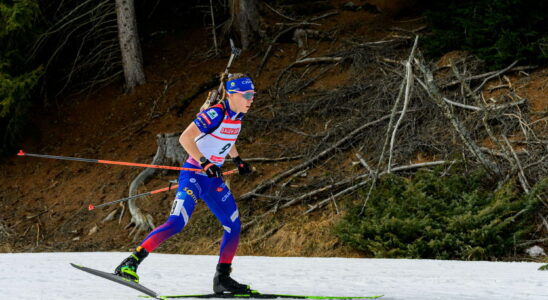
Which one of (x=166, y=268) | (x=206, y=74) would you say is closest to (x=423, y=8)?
(x=206, y=74)

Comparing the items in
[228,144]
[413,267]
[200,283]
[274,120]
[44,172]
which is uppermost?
[228,144]

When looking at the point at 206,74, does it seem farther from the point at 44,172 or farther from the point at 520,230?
the point at 520,230

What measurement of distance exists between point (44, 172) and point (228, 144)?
38.3ft

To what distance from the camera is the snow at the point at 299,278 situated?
280 inches

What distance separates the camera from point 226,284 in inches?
275

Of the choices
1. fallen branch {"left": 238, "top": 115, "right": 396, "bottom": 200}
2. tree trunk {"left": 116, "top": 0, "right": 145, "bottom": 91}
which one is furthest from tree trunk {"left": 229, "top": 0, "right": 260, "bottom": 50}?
fallen branch {"left": 238, "top": 115, "right": 396, "bottom": 200}

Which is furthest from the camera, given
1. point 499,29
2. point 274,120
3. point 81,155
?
point 81,155

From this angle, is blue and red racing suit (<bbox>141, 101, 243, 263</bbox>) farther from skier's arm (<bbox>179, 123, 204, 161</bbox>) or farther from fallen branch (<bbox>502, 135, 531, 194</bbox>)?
fallen branch (<bbox>502, 135, 531, 194</bbox>)

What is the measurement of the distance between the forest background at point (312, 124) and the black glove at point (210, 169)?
4.83 m

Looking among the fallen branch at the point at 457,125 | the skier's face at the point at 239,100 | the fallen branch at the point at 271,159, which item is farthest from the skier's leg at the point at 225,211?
the fallen branch at the point at 271,159

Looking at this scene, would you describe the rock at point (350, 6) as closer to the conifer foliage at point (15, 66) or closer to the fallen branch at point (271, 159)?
the fallen branch at point (271, 159)

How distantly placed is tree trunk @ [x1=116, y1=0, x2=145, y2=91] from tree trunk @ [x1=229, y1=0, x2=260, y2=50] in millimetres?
2726

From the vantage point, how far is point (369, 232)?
11.2 m

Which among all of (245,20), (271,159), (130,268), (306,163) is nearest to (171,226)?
(130,268)
